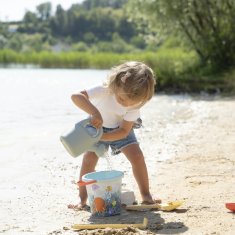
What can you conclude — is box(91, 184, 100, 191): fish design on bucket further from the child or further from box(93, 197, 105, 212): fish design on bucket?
the child

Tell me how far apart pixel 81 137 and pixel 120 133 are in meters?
0.30

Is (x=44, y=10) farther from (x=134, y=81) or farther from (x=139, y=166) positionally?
(x=134, y=81)

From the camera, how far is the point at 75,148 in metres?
3.99

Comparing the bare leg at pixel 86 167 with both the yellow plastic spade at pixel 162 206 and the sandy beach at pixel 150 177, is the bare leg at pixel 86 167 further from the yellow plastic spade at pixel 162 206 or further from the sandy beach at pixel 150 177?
the yellow plastic spade at pixel 162 206

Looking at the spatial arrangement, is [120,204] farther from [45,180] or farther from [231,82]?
[231,82]

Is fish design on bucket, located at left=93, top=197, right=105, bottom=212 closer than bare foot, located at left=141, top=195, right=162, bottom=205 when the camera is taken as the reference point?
Yes

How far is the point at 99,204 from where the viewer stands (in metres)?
3.98

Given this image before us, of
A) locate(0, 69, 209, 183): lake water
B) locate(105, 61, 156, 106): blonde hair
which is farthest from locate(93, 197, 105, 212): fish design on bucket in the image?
locate(0, 69, 209, 183): lake water

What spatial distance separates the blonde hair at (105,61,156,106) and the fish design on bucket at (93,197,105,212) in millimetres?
732

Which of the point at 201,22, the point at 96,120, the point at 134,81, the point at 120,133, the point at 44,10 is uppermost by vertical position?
the point at 44,10

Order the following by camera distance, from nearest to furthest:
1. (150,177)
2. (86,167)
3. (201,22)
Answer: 1. (86,167)
2. (150,177)
3. (201,22)

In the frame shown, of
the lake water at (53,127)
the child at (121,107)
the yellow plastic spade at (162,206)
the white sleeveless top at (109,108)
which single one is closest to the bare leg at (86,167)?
the child at (121,107)

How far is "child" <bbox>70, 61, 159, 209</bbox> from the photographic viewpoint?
391 cm

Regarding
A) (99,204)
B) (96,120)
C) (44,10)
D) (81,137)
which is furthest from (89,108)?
(44,10)
